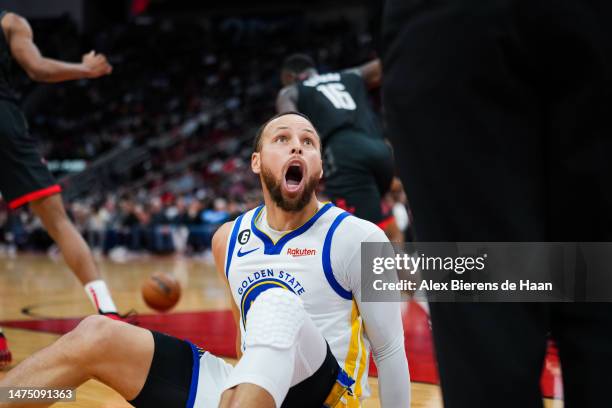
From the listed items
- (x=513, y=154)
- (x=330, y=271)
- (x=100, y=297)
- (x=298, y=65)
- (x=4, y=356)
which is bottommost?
(x=4, y=356)

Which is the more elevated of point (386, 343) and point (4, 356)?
point (386, 343)

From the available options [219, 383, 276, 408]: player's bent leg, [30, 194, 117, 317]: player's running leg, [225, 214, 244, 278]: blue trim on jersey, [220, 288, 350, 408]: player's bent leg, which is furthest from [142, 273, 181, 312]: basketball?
[219, 383, 276, 408]: player's bent leg

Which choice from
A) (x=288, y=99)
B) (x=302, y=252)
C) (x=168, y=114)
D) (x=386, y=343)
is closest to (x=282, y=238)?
(x=302, y=252)

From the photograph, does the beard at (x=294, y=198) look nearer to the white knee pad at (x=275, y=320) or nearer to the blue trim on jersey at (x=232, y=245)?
the blue trim on jersey at (x=232, y=245)

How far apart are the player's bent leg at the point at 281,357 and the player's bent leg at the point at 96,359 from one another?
42 cm

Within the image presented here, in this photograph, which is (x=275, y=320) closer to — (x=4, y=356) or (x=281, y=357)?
(x=281, y=357)

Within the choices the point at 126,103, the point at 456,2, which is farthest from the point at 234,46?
the point at 456,2

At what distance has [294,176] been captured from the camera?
2389 millimetres

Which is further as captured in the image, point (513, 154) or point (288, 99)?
point (288, 99)

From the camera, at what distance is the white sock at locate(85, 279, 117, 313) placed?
12.8ft

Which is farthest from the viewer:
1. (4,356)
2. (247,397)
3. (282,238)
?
(4,356)

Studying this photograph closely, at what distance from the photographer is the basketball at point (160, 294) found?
5.60 metres

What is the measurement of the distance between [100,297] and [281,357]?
2536mm

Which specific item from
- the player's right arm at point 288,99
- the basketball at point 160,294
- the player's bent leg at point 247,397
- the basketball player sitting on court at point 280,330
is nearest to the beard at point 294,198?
the basketball player sitting on court at point 280,330
